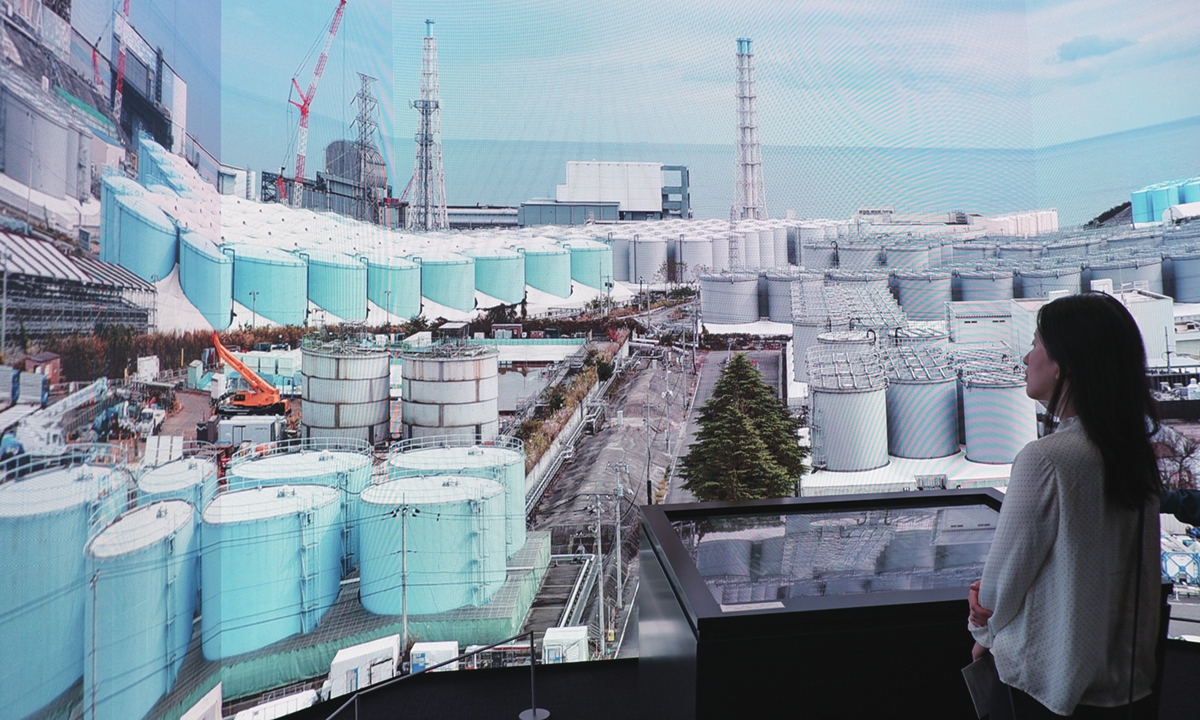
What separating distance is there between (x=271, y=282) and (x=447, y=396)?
3.38ft

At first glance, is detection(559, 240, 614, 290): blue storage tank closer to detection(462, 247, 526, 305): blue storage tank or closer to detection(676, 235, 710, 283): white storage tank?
detection(676, 235, 710, 283): white storage tank

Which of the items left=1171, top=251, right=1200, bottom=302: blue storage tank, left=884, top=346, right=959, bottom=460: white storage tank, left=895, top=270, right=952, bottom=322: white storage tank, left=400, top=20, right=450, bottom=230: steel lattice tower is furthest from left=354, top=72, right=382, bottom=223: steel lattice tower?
left=1171, top=251, right=1200, bottom=302: blue storage tank

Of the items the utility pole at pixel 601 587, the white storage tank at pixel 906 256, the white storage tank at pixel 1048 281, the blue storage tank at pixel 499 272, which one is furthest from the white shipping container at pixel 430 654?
the white storage tank at pixel 1048 281

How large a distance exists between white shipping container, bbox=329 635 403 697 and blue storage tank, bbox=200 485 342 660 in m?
0.21

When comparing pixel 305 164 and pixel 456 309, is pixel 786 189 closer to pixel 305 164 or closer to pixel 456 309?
pixel 456 309

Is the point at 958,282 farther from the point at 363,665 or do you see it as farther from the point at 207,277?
the point at 207,277

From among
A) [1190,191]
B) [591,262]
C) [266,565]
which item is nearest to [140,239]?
[266,565]

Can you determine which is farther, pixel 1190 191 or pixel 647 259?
pixel 1190 191

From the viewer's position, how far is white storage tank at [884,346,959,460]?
15.2 ft

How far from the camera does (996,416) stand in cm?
462

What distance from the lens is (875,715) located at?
2131mm

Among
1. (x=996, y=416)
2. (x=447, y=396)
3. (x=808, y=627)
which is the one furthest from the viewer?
(x=996, y=416)

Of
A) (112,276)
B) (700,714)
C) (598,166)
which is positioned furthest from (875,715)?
(598,166)

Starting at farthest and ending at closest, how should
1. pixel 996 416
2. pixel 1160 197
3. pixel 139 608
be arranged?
pixel 1160 197
pixel 996 416
pixel 139 608
